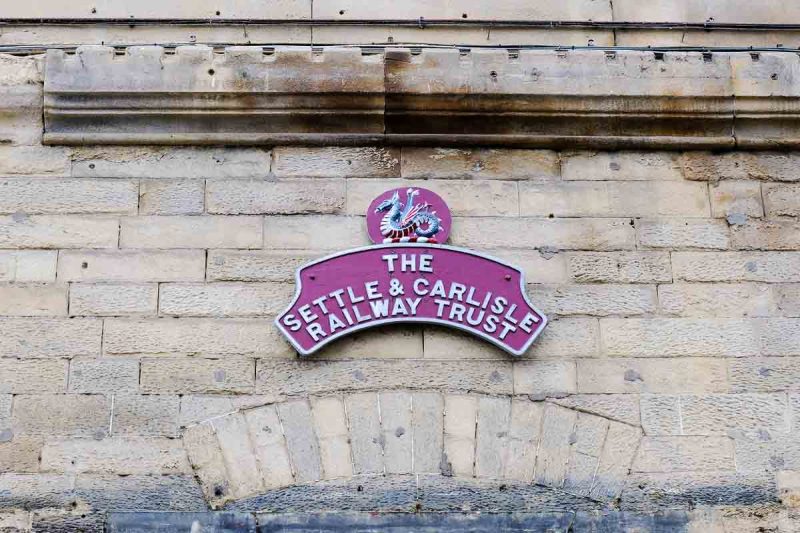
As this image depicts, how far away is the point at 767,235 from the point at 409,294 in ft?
6.63

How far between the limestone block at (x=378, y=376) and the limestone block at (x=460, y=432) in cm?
8

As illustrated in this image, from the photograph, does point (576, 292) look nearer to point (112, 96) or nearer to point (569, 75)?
point (569, 75)

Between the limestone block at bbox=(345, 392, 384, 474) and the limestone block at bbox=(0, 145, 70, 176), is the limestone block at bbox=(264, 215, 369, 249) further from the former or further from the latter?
the limestone block at bbox=(0, 145, 70, 176)

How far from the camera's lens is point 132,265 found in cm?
650

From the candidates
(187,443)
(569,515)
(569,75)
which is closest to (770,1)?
(569,75)

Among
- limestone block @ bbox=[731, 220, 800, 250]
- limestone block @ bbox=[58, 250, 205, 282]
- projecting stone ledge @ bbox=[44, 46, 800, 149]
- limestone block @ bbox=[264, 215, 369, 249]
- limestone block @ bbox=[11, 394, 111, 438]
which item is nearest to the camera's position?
limestone block @ bbox=[11, 394, 111, 438]

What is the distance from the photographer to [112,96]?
679 cm

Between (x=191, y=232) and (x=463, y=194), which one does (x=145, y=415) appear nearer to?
(x=191, y=232)

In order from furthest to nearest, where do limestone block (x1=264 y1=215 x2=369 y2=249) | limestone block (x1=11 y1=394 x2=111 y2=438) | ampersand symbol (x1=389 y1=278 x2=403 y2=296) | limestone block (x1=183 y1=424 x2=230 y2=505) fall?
limestone block (x1=264 y1=215 x2=369 y2=249) < ampersand symbol (x1=389 y1=278 x2=403 y2=296) < limestone block (x1=11 y1=394 x2=111 y2=438) < limestone block (x1=183 y1=424 x2=230 y2=505)

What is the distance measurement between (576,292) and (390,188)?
116 cm

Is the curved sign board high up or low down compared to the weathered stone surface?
up

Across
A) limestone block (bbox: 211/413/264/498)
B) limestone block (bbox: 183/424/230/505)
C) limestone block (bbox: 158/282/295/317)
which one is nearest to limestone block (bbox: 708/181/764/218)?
limestone block (bbox: 158/282/295/317)

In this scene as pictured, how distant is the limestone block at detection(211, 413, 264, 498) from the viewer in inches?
236

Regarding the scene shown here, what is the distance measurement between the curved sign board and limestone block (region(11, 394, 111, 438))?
1.00 m
